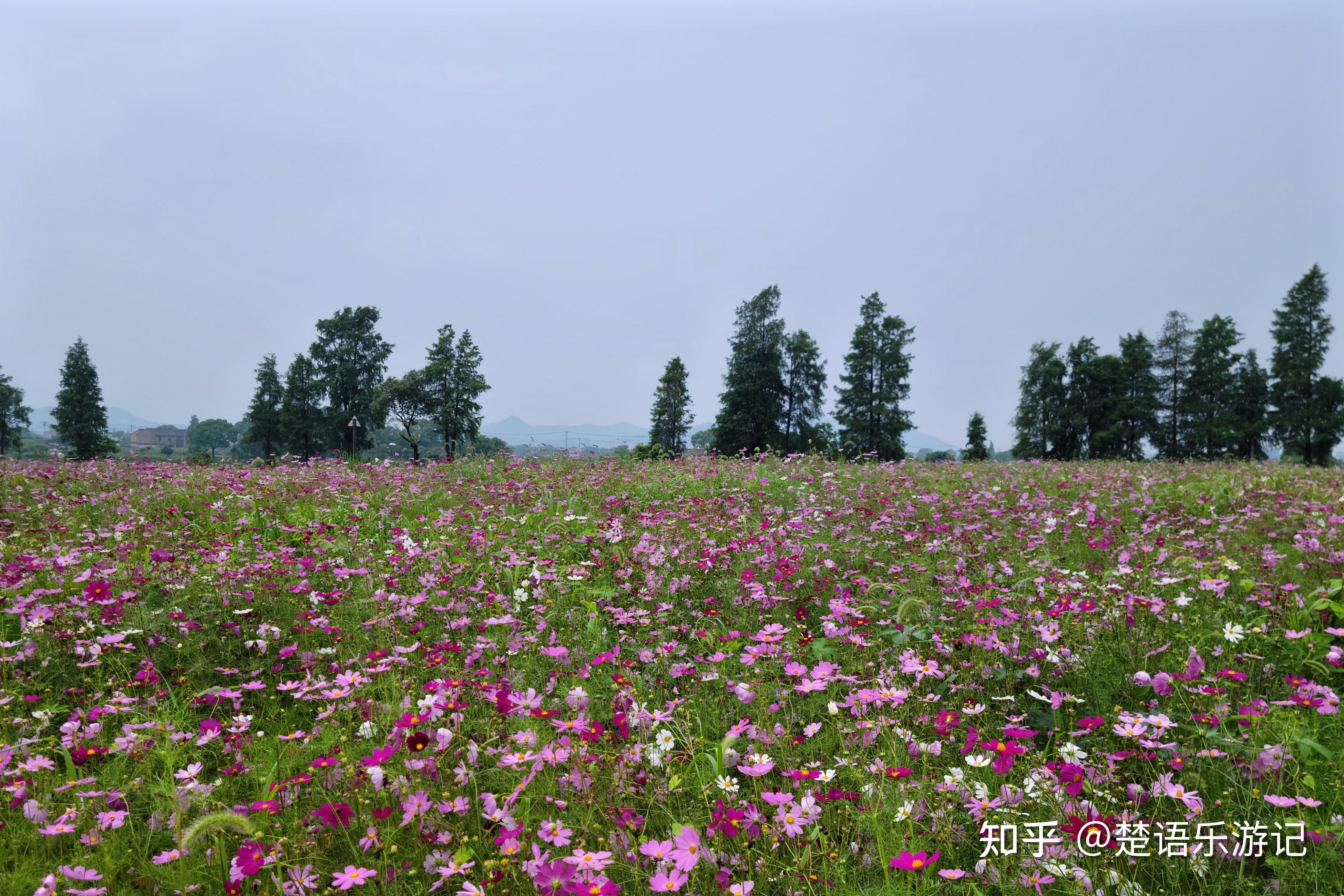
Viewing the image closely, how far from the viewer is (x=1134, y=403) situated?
134 ft

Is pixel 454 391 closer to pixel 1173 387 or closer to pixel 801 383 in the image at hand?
pixel 801 383

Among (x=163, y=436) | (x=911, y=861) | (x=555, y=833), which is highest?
(x=163, y=436)

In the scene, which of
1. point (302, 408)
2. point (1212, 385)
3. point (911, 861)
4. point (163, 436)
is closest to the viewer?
point (911, 861)

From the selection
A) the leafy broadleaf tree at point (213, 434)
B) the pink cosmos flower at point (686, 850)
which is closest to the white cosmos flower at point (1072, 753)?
the pink cosmos flower at point (686, 850)

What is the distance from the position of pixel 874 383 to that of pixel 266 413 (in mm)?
51316

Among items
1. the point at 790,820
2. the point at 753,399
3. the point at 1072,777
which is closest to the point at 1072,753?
the point at 1072,777

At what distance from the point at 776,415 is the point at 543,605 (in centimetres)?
3483

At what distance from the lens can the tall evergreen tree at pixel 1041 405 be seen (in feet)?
148

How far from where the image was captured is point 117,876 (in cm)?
192

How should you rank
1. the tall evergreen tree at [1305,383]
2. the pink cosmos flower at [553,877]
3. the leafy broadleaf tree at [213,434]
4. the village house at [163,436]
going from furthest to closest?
1. the village house at [163,436]
2. the leafy broadleaf tree at [213,434]
3. the tall evergreen tree at [1305,383]
4. the pink cosmos flower at [553,877]

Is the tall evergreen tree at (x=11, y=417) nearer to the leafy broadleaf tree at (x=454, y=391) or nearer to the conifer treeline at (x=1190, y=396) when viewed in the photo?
the leafy broadleaf tree at (x=454, y=391)

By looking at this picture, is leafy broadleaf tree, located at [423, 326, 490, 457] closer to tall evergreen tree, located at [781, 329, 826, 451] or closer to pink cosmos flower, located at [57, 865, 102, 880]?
tall evergreen tree, located at [781, 329, 826, 451]

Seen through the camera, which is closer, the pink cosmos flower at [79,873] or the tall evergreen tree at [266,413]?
the pink cosmos flower at [79,873]

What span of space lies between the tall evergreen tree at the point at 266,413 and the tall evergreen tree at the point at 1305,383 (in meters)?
69.3
